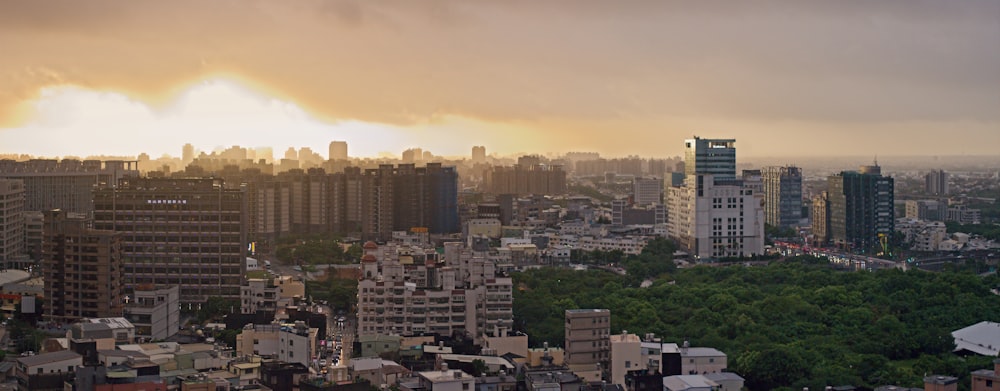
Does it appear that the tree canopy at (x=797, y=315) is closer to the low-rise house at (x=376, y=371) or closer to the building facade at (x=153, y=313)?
the low-rise house at (x=376, y=371)

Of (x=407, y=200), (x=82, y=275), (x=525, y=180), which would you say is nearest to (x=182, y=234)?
(x=82, y=275)

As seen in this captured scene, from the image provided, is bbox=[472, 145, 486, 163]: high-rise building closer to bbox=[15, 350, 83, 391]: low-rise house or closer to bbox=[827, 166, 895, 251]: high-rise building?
bbox=[827, 166, 895, 251]: high-rise building

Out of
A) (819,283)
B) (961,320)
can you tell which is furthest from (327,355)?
(819,283)

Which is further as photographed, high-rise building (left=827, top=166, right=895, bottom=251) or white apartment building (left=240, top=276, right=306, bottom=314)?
high-rise building (left=827, top=166, right=895, bottom=251)

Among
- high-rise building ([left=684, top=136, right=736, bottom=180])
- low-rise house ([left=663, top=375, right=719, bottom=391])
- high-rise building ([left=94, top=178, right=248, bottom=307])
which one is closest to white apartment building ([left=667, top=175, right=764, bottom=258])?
high-rise building ([left=684, top=136, right=736, bottom=180])

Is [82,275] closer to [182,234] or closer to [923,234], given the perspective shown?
[182,234]

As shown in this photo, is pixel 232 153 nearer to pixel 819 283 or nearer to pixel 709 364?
pixel 819 283
